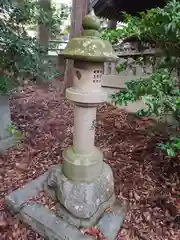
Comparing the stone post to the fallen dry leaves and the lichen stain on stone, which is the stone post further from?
the fallen dry leaves

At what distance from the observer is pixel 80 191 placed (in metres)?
1.61

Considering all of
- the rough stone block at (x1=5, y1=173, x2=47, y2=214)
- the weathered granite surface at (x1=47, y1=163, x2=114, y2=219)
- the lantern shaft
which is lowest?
the rough stone block at (x1=5, y1=173, x2=47, y2=214)

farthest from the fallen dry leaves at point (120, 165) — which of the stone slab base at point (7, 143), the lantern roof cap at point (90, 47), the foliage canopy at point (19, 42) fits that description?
the lantern roof cap at point (90, 47)

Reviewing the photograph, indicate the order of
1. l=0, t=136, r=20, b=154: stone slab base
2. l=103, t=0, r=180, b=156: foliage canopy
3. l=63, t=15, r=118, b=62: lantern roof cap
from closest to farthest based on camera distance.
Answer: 1. l=103, t=0, r=180, b=156: foliage canopy
2. l=63, t=15, r=118, b=62: lantern roof cap
3. l=0, t=136, r=20, b=154: stone slab base

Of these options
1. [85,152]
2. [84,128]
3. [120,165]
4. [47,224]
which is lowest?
[47,224]

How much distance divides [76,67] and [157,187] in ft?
4.62

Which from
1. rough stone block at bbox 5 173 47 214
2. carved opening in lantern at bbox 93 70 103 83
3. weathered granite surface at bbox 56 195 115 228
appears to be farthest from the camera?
rough stone block at bbox 5 173 47 214

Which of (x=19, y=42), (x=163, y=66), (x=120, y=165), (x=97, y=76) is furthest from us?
(x=120, y=165)

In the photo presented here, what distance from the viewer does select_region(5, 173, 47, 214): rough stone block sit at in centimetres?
173

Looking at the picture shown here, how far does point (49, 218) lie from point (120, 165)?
972 mm

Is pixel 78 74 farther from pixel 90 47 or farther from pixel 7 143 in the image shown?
pixel 7 143

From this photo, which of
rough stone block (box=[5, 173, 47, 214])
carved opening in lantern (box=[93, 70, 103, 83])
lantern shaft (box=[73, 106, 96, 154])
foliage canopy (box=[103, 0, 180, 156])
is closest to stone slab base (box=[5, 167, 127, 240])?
rough stone block (box=[5, 173, 47, 214])

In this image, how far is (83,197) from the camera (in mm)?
1594

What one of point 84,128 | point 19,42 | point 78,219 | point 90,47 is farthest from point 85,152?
point 19,42
